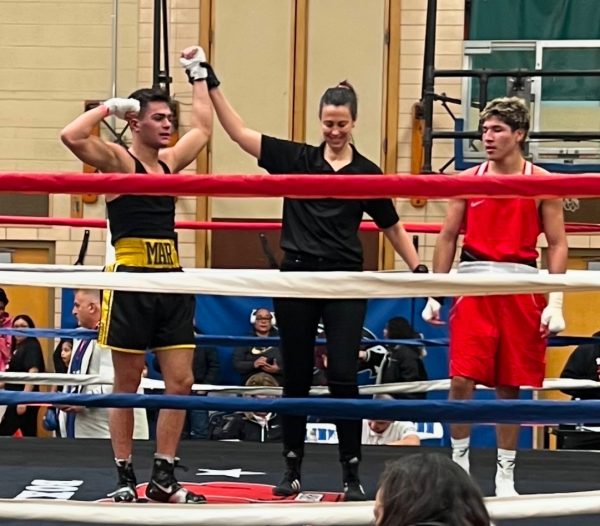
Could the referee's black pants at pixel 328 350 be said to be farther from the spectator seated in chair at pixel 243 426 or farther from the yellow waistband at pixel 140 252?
the spectator seated in chair at pixel 243 426

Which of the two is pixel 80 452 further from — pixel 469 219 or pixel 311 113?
pixel 311 113

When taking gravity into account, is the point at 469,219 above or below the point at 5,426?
above

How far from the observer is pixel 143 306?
129 inches

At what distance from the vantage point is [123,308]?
327 cm

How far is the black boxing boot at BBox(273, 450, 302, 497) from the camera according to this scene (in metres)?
3.43

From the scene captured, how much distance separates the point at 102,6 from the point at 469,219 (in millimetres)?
5981

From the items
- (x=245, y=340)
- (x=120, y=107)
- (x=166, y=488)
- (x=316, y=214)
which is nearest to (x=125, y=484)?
(x=166, y=488)

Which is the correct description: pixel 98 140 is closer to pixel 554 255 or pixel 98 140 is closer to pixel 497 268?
pixel 497 268

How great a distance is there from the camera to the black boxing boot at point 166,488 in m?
3.21

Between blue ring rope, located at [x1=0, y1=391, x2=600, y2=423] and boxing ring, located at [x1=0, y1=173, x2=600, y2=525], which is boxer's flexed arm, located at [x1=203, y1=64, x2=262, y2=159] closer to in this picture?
boxing ring, located at [x1=0, y1=173, x2=600, y2=525]

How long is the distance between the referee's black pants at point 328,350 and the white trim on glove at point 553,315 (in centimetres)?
52

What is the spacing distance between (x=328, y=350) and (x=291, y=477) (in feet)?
1.30

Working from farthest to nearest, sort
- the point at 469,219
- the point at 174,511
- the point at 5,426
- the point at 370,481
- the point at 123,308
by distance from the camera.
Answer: the point at 5,426 < the point at 370,481 < the point at 469,219 < the point at 123,308 < the point at 174,511

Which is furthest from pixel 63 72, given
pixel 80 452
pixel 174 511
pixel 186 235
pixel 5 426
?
pixel 174 511
